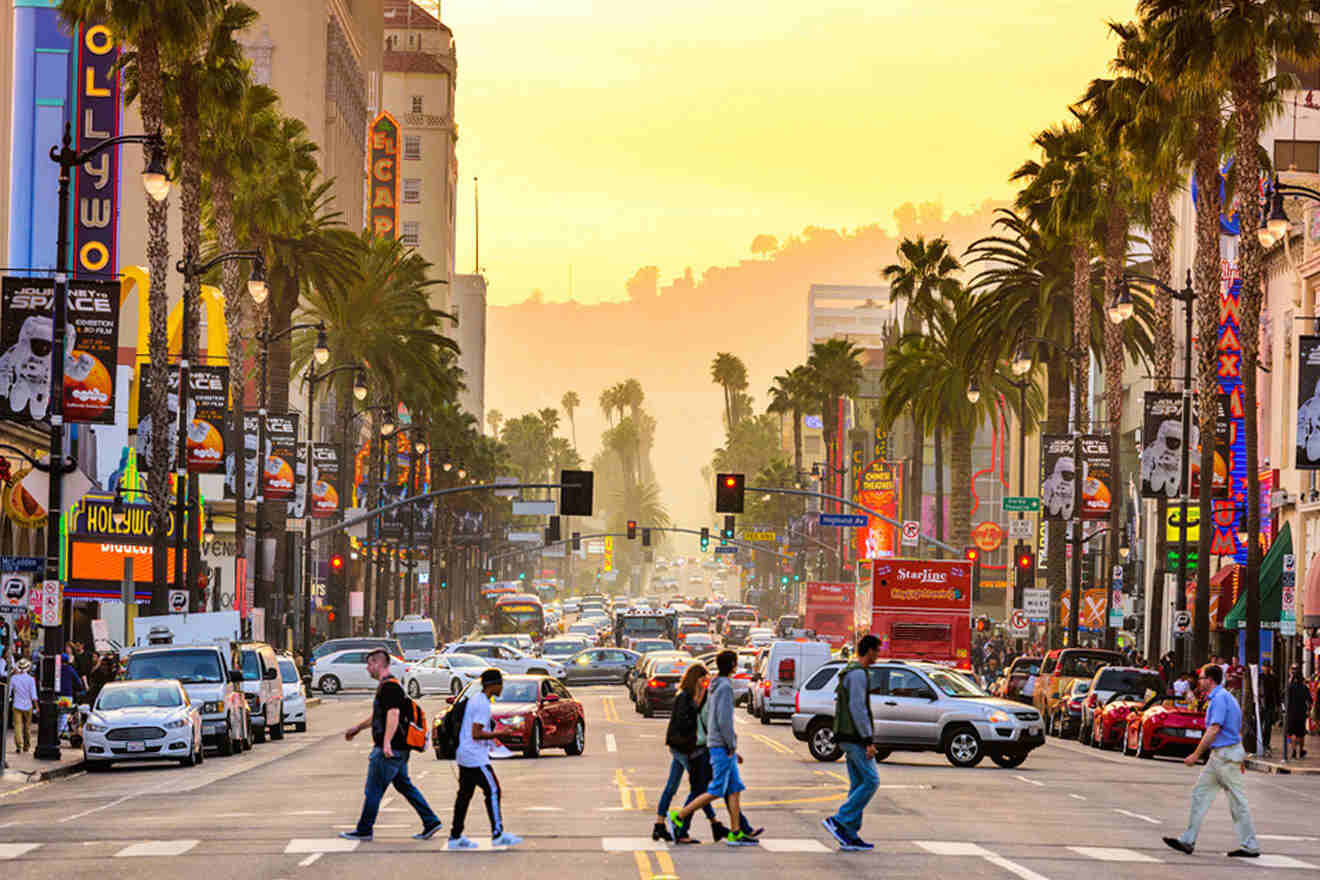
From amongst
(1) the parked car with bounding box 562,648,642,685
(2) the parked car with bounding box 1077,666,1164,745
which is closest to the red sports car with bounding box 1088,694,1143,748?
(2) the parked car with bounding box 1077,666,1164,745

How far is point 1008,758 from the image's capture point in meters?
36.8

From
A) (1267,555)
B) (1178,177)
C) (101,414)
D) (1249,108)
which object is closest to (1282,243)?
(1267,555)

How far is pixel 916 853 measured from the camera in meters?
20.5

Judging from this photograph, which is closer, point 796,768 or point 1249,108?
point 796,768

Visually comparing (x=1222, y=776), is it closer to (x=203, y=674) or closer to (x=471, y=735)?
(x=471, y=735)

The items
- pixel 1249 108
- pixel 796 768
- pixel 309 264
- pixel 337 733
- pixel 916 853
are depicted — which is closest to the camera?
pixel 916 853

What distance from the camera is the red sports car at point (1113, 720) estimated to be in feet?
148

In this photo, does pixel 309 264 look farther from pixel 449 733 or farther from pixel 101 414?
pixel 449 733

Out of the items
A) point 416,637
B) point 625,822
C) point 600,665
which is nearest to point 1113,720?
point 625,822

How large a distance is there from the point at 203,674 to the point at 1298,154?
61734mm

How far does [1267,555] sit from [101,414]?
108ft

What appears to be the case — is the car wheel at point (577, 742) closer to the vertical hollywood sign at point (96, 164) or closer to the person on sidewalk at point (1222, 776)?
the person on sidewalk at point (1222, 776)

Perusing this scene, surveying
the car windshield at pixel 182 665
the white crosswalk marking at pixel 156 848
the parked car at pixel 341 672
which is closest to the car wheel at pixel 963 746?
the car windshield at pixel 182 665

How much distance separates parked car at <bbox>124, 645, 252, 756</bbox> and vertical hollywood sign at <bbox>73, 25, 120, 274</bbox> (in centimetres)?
4421
